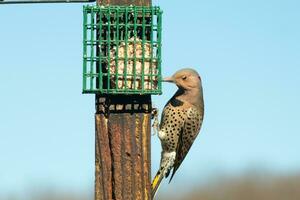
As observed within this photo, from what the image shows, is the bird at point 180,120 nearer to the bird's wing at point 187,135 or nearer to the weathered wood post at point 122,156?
the bird's wing at point 187,135

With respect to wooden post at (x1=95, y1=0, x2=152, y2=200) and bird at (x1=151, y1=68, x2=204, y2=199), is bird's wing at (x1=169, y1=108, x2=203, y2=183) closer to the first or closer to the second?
bird at (x1=151, y1=68, x2=204, y2=199)

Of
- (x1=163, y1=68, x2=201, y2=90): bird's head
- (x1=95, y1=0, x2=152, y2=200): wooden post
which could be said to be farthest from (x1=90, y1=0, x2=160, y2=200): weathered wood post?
(x1=163, y1=68, x2=201, y2=90): bird's head

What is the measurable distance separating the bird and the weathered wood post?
1.52m

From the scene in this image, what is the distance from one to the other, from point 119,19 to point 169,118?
1.72m

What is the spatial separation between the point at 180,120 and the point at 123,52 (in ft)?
5.87

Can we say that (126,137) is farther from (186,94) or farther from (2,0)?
(186,94)

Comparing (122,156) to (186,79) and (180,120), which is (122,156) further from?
(180,120)

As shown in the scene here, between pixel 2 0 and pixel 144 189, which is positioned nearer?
pixel 144 189

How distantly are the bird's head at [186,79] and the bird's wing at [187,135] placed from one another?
0.30m

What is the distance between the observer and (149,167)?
3.51m

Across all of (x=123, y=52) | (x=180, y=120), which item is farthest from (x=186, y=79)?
(x=123, y=52)

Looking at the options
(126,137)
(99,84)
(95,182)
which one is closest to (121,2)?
(99,84)

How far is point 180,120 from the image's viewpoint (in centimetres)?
544

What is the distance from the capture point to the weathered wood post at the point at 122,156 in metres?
3.48
